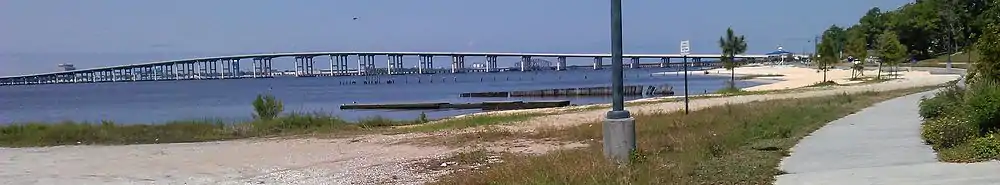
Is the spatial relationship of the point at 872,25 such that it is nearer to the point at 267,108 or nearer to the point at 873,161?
the point at 267,108

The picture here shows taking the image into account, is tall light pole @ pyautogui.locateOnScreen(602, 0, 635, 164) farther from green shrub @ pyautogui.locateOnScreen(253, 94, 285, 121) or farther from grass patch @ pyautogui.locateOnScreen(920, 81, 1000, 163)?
green shrub @ pyautogui.locateOnScreen(253, 94, 285, 121)

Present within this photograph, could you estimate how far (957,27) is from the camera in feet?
351

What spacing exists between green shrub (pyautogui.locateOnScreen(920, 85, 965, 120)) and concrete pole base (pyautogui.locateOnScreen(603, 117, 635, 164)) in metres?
6.04

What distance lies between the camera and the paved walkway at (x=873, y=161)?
893cm

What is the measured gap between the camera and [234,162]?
2072 centimetres

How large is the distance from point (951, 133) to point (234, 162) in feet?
46.0

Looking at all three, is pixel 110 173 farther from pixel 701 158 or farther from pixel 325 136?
pixel 701 158

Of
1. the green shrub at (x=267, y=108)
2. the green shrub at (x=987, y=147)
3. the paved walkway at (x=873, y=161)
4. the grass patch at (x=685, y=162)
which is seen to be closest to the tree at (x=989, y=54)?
the paved walkway at (x=873, y=161)

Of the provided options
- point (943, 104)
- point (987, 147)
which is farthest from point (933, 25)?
point (987, 147)

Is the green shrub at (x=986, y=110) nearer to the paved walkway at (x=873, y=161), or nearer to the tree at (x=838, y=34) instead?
the paved walkway at (x=873, y=161)

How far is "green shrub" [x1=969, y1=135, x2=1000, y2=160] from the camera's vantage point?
388 inches

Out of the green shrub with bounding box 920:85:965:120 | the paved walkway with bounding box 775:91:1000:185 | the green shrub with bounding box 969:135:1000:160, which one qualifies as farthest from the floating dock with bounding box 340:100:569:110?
the green shrub with bounding box 969:135:1000:160

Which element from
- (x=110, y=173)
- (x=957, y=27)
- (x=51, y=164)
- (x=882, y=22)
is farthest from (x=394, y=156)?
(x=882, y=22)

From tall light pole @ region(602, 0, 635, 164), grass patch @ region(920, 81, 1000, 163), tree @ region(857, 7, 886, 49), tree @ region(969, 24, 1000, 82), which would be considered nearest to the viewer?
grass patch @ region(920, 81, 1000, 163)
